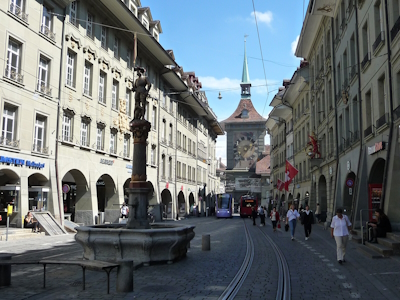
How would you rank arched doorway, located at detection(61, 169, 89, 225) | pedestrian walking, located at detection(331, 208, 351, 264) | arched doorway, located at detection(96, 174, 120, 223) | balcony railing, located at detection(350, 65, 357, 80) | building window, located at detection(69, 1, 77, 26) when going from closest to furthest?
1. pedestrian walking, located at detection(331, 208, 351, 264)
2. balcony railing, located at detection(350, 65, 357, 80)
3. building window, located at detection(69, 1, 77, 26)
4. arched doorway, located at detection(61, 169, 89, 225)
5. arched doorway, located at detection(96, 174, 120, 223)

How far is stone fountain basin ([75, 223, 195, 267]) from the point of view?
10562 mm

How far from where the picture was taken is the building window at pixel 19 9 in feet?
70.2

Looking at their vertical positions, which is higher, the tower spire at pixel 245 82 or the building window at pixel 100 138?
the tower spire at pixel 245 82

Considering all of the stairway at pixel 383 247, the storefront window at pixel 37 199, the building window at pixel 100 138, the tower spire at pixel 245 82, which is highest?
the tower spire at pixel 245 82

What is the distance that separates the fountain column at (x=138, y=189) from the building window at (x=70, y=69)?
1554 cm

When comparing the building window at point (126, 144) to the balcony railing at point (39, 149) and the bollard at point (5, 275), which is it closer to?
the balcony railing at point (39, 149)

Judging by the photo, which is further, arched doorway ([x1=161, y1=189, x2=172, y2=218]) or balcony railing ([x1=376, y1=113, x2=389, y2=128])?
arched doorway ([x1=161, y1=189, x2=172, y2=218])

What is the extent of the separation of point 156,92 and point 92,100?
40.8ft

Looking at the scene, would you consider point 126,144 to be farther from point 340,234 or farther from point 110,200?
point 340,234

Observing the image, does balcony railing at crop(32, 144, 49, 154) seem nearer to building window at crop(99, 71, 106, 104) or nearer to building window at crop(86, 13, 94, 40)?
building window at crop(99, 71, 106, 104)

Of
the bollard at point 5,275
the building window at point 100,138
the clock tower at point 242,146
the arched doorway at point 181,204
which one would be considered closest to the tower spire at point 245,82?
the clock tower at point 242,146

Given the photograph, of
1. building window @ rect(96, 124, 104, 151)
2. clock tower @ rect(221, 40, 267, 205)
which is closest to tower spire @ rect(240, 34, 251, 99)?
clock tower @ rect(221, 40, 267, 205)

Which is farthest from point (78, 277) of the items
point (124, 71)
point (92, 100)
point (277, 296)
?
point (124, 71)

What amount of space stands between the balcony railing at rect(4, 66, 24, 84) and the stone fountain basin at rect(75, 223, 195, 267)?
42.4 ft
